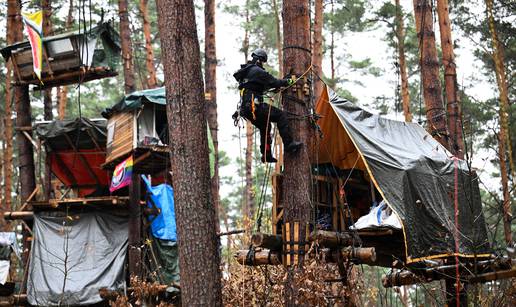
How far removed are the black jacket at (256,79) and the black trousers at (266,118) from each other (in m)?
0.18

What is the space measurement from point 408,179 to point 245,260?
268 cm

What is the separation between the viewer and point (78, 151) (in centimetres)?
1823

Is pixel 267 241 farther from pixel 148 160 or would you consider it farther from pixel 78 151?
pixel 78 151

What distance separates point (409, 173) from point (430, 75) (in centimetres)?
509

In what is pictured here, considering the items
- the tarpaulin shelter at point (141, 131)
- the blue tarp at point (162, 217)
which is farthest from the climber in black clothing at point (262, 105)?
the blue tarp at point (162, 217)

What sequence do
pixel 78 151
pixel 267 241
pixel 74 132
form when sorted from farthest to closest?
pixel 78 151
pixel 74 132
pixel 267 241

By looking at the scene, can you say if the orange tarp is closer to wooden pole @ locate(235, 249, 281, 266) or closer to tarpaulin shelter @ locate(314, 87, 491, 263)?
tarpaulin shelter @ locate(314, 87, 491, 263)

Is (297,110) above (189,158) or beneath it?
above

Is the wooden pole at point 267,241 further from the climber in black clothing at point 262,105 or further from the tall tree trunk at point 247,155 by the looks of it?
the tall tree trunk at point 247,155

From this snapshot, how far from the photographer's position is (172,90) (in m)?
8.41

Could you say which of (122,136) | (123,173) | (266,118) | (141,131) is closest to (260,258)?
(266,118)

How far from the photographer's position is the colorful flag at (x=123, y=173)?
49.6 ft

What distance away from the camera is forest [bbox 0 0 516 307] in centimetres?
841

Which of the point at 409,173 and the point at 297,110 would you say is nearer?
the point at 297,110
